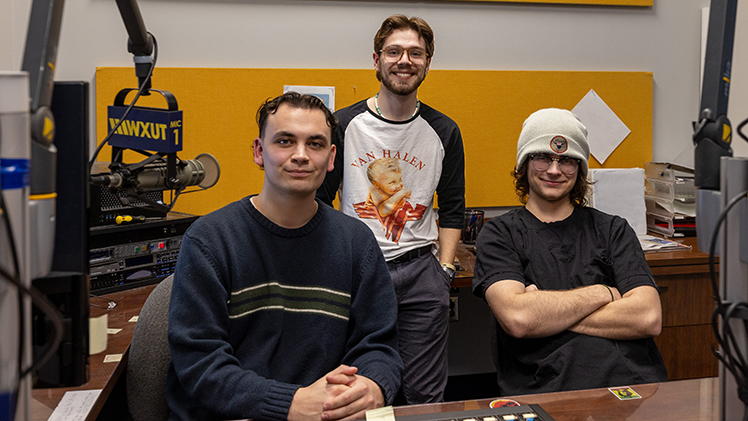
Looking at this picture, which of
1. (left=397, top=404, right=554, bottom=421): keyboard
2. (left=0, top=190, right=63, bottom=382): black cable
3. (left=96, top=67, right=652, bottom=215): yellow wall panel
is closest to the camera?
(left=0, top=190, right=63, bottom=382): black cable

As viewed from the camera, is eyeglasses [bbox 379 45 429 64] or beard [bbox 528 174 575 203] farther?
eyeglasses [bbox 379 45 429 64]

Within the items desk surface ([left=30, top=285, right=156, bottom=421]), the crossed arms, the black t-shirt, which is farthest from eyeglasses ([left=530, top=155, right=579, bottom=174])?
desk surface ([left=30, top=285, right=156, bottom=421])

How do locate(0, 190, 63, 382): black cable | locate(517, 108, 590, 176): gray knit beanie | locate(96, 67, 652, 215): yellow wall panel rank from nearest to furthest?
locate(0, 190, 63, 382): black cable → locate(517, 108, 590, 176): gray knit beanie → locate(96, 67, 652, 215): yellow wall panel

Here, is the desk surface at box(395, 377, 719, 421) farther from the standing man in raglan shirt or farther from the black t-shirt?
the standing man in raglan shirt

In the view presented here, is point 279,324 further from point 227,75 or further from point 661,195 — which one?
point 661,195

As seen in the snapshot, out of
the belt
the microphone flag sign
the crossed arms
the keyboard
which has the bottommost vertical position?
the keyboard

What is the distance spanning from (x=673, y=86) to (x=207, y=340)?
299 centimetres

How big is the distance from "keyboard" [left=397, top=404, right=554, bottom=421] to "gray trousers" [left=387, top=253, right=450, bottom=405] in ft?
3.12

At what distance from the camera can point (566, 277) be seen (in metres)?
1.85

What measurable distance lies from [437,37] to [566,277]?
1.61 metres

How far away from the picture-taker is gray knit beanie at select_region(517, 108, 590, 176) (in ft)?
6.29

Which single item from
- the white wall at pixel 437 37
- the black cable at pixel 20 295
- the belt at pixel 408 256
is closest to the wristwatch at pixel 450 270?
the belt at pixel 408 256

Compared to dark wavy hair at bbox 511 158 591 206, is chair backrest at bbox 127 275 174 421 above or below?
below

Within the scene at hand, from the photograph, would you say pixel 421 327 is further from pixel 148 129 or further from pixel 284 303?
pixel 148 129
